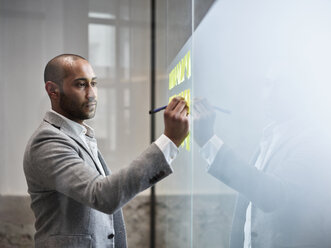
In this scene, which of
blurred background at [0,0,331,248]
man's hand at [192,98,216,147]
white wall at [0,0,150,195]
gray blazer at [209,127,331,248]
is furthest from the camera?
white wall at [0,0,150,195]

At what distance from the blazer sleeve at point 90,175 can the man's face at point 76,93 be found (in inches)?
5.6

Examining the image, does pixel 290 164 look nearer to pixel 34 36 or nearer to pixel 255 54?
pixel 255 54

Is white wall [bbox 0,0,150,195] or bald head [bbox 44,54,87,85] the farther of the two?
white wall [bbox 0,0,150,195]

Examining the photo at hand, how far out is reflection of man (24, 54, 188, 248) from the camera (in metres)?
0.90

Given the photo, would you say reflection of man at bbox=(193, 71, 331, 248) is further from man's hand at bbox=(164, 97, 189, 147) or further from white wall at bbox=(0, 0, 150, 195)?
white wall at bbox=(0, 0, 150, 195)

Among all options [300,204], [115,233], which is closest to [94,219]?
[115,233]

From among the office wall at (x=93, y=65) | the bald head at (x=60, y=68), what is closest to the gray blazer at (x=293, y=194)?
the bald head at (x=60, y=68)

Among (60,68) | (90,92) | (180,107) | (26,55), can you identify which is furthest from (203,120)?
(26,55)

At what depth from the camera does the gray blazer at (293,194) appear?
2.47 ft

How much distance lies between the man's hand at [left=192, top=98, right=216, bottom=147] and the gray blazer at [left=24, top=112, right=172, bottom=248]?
244 millimetres

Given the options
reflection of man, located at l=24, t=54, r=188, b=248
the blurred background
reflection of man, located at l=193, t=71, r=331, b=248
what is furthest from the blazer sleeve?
the blurred background

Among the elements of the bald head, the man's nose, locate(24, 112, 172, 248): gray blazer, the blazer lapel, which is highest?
the bald head

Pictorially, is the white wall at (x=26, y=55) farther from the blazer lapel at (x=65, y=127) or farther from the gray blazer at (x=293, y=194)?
the gray blazer at (x=293, y=194)

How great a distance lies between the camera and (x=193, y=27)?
4.57 feet
